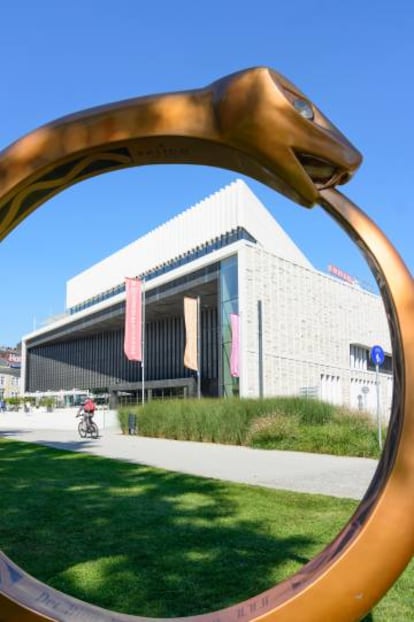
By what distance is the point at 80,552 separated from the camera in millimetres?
5262

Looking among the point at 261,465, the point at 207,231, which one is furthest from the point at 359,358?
the point at 261,465

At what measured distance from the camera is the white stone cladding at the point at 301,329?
32406 mm

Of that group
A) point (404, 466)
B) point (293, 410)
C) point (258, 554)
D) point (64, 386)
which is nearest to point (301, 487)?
point (258, 554)

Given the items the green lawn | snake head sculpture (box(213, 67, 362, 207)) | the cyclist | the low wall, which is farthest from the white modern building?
snake head sculpture (box(213, 67, 362, 207))

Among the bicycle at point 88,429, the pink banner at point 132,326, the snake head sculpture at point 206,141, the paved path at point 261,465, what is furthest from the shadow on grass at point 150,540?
the pink banner at point 132,326

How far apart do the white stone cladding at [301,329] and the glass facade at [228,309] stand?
25.6 inches

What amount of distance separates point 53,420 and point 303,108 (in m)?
34.2

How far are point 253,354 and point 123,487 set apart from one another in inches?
918

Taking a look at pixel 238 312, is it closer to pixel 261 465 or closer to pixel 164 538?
pixel 261 465

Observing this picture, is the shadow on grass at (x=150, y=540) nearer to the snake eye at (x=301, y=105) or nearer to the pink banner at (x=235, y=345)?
the snake eye at (x=301, y=105)

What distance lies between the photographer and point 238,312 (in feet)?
105

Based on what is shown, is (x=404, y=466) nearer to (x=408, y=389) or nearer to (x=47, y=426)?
(x=408, y=389)

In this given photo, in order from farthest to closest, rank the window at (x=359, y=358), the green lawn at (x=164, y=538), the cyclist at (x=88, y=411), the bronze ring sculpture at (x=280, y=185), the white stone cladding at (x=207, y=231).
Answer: the window at (x=359, y=358)
the white stone cladding at (x=207, y=231)
the cyclist at (x=88, y=411)
the green lawn at (x=164, y=538)
the bronze ring sculpture at (x=280, y=185)

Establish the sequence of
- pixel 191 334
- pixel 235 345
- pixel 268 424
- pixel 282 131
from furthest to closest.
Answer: pixel 191 334, pixel 235 345, pixel 268 424, pixel 282 131
